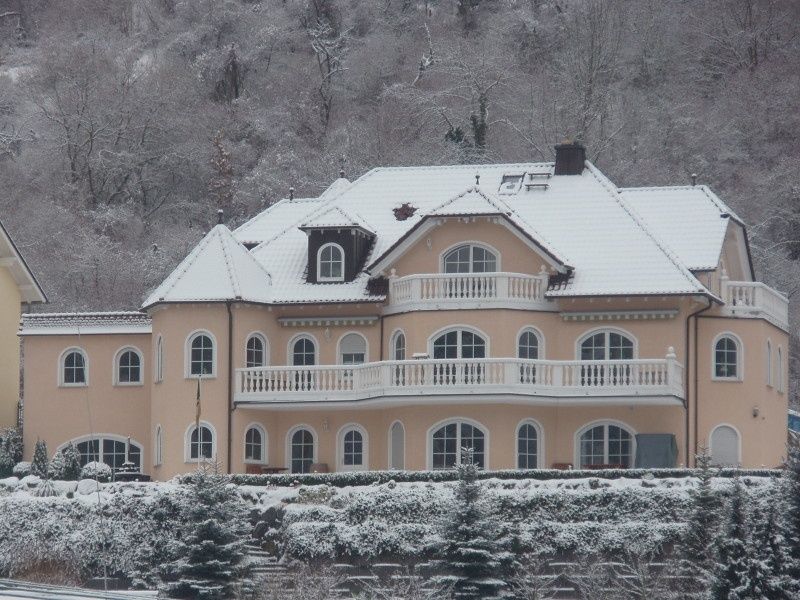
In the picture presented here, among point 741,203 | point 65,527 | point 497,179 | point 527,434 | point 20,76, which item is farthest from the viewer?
point 20,76

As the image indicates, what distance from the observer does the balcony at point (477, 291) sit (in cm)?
5916

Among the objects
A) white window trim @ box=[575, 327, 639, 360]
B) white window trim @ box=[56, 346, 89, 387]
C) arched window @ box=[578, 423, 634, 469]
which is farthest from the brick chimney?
white window trim @ box=[56, 346, 89, 387]

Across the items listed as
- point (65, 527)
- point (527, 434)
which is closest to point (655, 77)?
point (527, 434)

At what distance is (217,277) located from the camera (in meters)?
60.6

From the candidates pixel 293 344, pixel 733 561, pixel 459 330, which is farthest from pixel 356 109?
pixel 733 561

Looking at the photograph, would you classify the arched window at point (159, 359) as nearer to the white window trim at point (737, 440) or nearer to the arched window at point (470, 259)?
the arched window at point (470, 259)

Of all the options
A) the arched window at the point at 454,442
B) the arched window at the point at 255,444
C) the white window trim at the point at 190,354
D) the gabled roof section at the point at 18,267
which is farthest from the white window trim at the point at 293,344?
the gabled roof section at the point at 18,267

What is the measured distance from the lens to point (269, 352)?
201 feet

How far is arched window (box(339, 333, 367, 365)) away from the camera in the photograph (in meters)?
61.5

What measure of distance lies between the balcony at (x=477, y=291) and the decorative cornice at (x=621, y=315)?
0.60m

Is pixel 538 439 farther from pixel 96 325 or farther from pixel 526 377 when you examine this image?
pixel 96 325

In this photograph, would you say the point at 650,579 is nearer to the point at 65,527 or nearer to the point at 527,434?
the point at 527,434

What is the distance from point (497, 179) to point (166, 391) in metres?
11.5

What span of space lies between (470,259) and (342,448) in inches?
245
